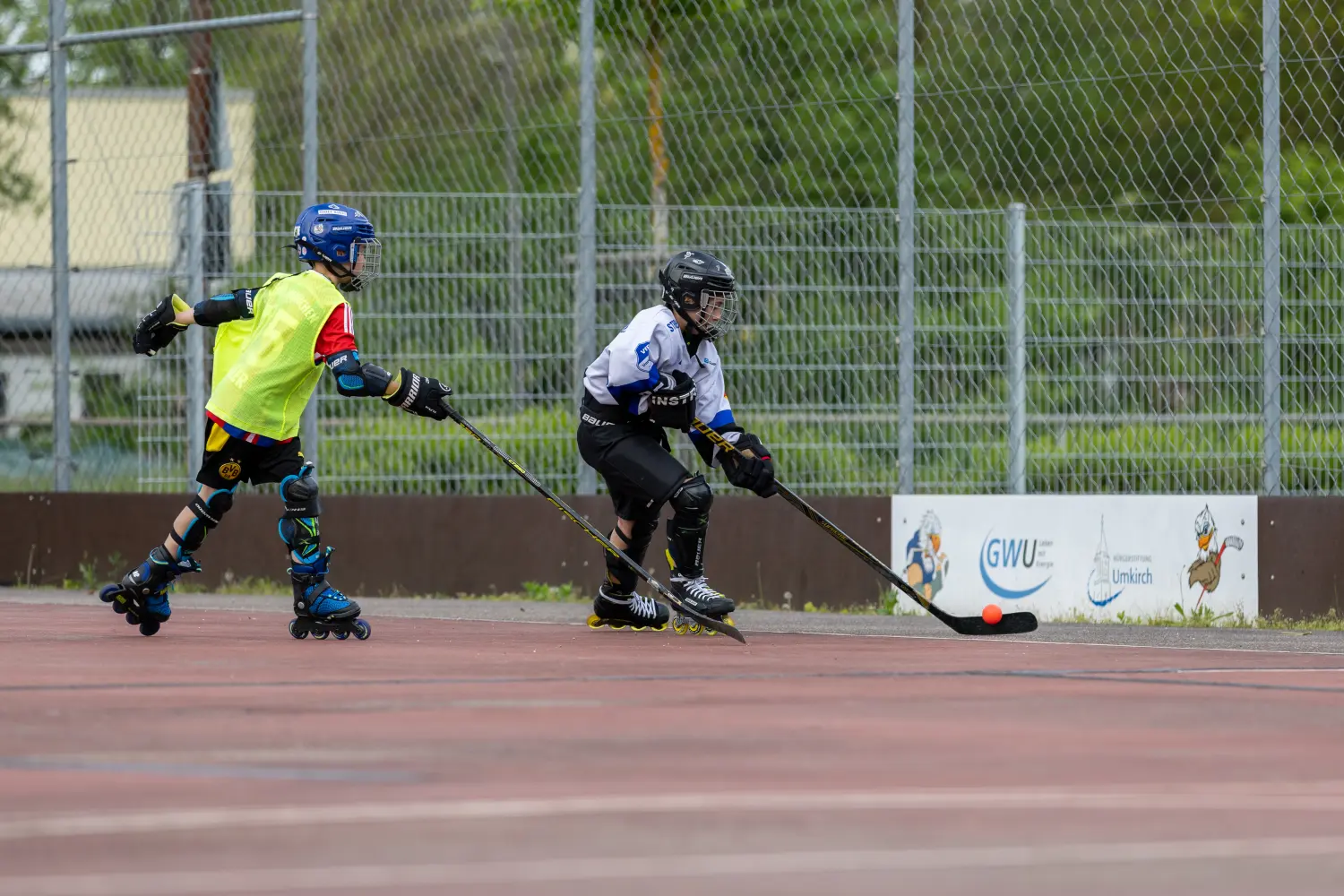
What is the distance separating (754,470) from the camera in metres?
9.08

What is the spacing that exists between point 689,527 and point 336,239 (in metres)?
1.87

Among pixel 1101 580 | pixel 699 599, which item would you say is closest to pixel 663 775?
pixel 699 599

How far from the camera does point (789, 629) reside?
31.9 ft

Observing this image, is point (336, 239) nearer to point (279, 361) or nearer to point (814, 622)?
point (279, 361)

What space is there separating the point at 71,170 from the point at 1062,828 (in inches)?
436

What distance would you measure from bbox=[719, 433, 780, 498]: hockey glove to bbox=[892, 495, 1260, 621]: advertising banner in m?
2.30

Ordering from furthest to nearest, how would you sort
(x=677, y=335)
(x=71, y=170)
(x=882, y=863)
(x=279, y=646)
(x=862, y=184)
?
(x=71, y=170) < (x=862, y=184) < (x=677, y=335) < (x=279, y=646) < (x=882, y=863)

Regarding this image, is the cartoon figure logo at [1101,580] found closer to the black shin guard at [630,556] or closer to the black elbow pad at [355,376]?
the black shin guard at [630,556]

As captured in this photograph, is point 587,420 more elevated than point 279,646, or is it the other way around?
point 587,420

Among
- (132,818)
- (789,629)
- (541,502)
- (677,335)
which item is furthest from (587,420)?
(132,818)

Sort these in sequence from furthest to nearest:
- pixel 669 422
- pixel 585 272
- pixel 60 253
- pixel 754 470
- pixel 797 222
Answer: pixel 60 253 → pixel 585 272 → pixel 797 222 → pixel 669 422 → pixel 754 470

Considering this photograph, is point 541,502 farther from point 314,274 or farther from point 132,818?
point 132,818

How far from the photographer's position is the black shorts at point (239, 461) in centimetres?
867

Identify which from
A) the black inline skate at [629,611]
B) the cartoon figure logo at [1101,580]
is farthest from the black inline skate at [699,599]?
the cartoon figure logo at [1101,580]
